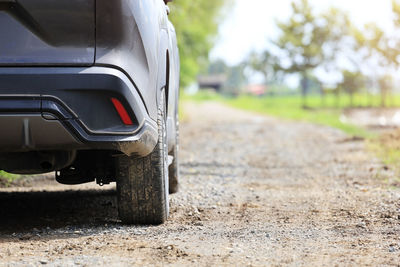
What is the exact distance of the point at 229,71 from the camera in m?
191

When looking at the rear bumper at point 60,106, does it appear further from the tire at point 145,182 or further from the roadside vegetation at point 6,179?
the roadside vegetation at point 6,179

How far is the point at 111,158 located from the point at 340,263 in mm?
1854

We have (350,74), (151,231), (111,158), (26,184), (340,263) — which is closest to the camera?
(340,263)

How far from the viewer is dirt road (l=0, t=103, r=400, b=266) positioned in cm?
385

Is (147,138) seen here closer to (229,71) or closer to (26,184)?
(26,184)

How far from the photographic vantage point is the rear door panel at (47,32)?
3984 mm

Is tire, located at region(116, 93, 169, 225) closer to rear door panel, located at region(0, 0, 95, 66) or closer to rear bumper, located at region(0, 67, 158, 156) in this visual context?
rear bumper, located at region(0, 67, 158, 156)

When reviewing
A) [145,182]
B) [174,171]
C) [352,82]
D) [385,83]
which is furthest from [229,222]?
[352,82]

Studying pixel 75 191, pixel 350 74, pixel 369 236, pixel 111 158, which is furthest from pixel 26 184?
pixel 350 74

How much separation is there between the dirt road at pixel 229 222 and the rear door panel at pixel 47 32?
1069 mm

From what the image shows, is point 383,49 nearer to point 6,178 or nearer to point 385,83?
point 385,83

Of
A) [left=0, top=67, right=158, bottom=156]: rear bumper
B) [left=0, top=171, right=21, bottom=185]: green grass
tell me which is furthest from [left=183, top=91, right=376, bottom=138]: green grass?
[left=0, top=67, right=158, bottom=156]: rear bumper

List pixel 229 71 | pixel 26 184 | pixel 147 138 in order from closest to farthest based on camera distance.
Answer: pixel 147 138 < pixel 26 184 < pixel 229 71

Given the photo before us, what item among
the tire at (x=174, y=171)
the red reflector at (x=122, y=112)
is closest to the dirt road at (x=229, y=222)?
the tire at (x=174, y=171)
